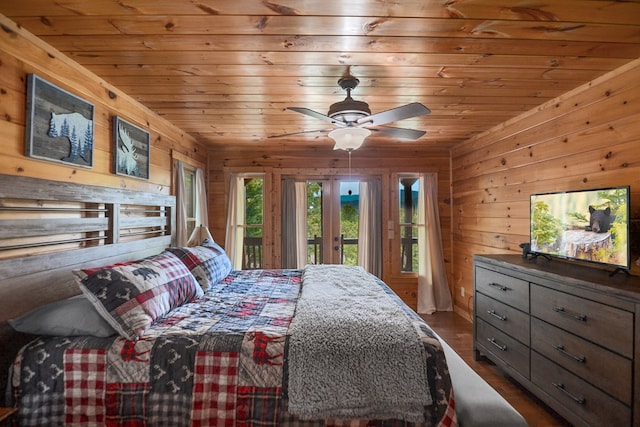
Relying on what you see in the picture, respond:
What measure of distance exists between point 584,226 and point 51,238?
3394 mm

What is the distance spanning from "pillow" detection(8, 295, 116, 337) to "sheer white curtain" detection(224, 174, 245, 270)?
9.72 feet

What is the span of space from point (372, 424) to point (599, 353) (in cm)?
133

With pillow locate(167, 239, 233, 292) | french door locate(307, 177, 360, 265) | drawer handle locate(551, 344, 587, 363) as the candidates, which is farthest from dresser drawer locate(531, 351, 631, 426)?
french door locate(307, 177, 360, 265)

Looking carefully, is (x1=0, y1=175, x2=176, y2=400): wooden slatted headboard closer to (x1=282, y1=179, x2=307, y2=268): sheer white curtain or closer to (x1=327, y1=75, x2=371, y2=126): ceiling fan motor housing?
(x1=327, y1=75, x2=371, y2=126): ceiling fan motor housing

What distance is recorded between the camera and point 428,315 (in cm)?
441

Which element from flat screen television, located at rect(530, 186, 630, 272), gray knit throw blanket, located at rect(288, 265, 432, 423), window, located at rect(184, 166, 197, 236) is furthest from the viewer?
window, located at rect(184, 166, 197, 236)

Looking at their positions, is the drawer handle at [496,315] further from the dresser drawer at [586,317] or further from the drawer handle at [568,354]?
the drawer handle at [568,354]

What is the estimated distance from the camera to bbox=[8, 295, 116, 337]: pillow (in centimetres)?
159

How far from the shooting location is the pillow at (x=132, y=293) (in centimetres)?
161

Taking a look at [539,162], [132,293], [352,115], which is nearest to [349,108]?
[352,115]

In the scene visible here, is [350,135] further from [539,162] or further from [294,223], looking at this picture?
[294,223]

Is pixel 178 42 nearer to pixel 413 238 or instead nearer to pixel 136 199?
pixel 136 199

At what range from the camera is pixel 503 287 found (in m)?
2.59

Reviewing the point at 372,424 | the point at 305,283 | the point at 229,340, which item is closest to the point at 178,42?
the point at 229,340
